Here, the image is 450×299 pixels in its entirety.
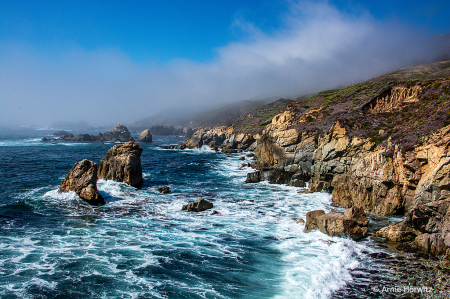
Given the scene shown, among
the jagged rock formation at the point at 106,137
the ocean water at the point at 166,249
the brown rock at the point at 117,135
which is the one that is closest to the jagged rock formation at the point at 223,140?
the jagged rock formation at the point at 106,137

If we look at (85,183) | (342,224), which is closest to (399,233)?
(342,224)

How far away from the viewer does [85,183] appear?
27641 millimetres

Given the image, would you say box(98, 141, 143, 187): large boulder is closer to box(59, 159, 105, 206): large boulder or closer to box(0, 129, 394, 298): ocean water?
box(0, 129, 394, 298): ocean water

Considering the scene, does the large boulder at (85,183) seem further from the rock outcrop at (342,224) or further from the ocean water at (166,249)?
the rock outcrop at (342,224)

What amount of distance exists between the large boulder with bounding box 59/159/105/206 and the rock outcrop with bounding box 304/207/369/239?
22.2 m

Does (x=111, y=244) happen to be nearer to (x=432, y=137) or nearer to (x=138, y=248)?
(x=138, y=248)

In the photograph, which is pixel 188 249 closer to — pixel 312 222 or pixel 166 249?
pixel 166 249

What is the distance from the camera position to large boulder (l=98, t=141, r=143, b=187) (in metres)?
34.6

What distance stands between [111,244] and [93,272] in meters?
3.73

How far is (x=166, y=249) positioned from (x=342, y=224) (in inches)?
503

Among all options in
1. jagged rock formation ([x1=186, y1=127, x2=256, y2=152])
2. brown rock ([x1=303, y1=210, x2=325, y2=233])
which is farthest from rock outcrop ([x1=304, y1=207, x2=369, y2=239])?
jagged rock formation ([x1=186, y1=127, x2=256, y2=152])

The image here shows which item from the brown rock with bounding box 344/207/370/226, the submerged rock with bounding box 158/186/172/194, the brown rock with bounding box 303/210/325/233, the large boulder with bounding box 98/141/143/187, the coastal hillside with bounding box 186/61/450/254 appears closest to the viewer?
the coastal hillside with bounding box 186/61/450/254

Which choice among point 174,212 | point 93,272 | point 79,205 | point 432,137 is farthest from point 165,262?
point 432,137

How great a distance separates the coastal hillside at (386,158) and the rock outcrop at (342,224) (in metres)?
1.47
